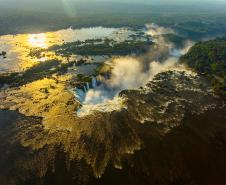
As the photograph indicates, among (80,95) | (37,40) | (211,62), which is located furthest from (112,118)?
(37,40)

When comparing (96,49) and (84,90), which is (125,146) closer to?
(84,90)

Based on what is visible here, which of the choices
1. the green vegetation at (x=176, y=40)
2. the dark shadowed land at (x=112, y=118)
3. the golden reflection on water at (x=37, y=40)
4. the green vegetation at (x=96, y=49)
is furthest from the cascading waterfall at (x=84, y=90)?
the green vegetation at (x=176, y=40)

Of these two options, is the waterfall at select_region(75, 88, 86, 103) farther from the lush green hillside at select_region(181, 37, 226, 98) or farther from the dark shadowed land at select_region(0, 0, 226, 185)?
the lush green hillside at select_region(181, 37, 226, 98)

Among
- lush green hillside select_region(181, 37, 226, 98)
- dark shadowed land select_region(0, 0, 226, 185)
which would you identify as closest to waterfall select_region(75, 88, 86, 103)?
dark shadowed land select_region(0, 0, 226, 185)

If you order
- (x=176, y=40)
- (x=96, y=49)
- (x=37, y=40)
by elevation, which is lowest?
(x=176, y=40)

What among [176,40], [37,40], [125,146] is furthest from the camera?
[176,40]

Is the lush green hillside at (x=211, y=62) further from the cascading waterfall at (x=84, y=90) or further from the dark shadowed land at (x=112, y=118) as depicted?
the cascading waterfall at (x=84, y=90)
